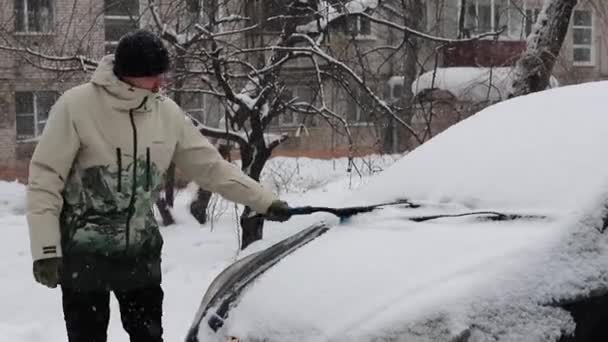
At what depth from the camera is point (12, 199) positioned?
53.5 feet

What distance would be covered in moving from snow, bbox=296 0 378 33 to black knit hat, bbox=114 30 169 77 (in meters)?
4.91

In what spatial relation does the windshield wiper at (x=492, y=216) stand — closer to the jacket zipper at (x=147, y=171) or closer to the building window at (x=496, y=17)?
the jacket zipper at (x=147, y=171)

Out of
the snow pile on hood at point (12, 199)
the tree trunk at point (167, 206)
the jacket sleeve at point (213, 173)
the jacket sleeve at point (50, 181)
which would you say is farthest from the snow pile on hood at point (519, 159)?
the snow pile on hood at point (12, 199)

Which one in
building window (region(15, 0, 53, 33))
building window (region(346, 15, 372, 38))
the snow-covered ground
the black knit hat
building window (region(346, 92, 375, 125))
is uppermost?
building window (region(15, 0, 53, 33))

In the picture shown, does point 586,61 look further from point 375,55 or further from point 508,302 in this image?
point 508,302

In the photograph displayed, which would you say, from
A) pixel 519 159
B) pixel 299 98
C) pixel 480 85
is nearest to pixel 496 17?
pixel 480 85

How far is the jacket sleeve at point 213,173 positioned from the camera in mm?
3895

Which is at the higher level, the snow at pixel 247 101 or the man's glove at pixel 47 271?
the snow at pixel 247 101

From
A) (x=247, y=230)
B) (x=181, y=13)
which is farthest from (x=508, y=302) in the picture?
(x=181, y=13)

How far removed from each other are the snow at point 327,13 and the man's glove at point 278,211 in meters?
4.80

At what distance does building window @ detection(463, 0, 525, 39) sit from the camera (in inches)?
418

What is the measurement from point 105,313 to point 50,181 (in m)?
0.62

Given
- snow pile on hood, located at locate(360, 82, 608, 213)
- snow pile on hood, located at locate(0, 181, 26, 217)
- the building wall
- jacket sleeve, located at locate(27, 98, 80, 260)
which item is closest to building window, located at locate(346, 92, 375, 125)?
the building wall

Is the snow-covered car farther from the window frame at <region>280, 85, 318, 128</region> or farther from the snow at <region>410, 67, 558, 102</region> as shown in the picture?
the snow at <region>410, 67, 558, 102</region>
